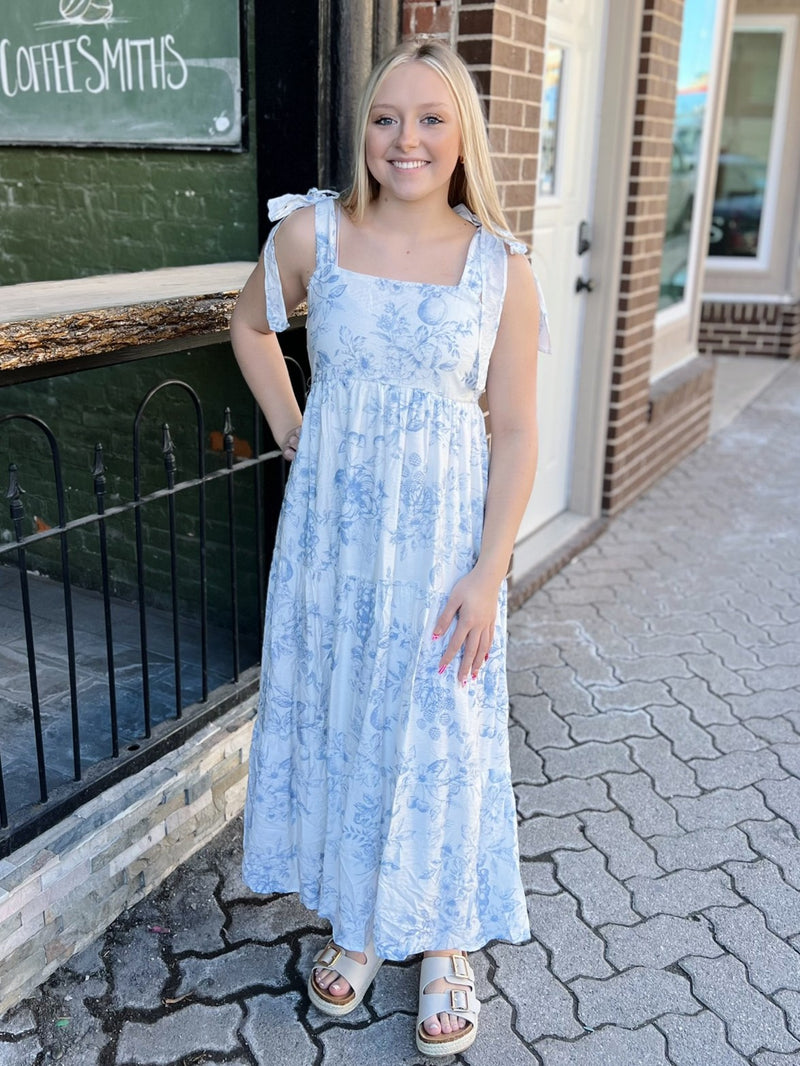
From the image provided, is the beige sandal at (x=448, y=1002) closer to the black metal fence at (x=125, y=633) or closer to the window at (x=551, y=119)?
the black metal fence at (x=125, y=633)

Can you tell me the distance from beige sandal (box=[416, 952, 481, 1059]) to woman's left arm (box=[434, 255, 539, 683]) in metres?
0.76

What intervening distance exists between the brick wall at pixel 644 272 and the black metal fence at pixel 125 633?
8.34ft

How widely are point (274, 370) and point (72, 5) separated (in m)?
1.83

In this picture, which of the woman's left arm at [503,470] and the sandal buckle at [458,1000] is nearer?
the woman's left arm at [503,470]

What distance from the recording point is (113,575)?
12.3ft

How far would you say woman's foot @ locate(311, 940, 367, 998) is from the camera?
2.17 m

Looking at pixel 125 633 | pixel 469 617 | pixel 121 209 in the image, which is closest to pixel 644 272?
pixel 121 209

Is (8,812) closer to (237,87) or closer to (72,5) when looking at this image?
(237,87)

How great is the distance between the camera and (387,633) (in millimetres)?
1934

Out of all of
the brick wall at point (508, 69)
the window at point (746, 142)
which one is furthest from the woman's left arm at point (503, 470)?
the window at point (746, 142)

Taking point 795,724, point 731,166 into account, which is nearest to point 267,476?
point 795,724

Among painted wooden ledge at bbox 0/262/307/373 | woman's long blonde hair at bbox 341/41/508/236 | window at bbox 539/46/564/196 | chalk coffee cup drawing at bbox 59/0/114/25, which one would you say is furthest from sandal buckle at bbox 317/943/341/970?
window at bbox 539/46/564/196

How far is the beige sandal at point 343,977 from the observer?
2.16 meters

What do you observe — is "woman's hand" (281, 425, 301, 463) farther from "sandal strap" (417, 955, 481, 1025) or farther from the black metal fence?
"sandal strap" (417, 955, 481, 1025)
